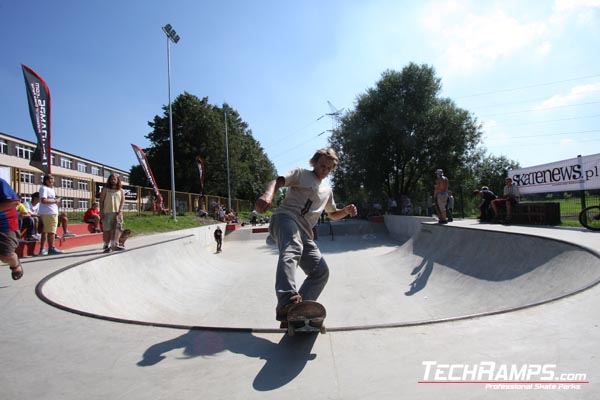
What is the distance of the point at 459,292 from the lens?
5.64 metres

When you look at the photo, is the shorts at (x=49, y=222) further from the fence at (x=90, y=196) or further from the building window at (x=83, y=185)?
the building window at (x=83, y=185)

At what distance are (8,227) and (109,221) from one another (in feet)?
9.04

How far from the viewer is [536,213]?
388 inches

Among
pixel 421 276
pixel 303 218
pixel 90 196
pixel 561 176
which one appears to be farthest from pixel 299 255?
pixel 90 196

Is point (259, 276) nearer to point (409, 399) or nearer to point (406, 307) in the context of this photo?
point (406, 307)

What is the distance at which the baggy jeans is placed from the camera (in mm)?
2430

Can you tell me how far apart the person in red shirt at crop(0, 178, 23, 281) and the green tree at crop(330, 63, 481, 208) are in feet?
62.9

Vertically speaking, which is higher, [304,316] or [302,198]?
[302,198]

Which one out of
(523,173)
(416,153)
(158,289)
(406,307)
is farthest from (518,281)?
(416,153)

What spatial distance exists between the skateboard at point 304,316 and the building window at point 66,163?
56.7 metres

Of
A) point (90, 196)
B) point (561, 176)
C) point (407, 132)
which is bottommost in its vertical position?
point (561, 176)

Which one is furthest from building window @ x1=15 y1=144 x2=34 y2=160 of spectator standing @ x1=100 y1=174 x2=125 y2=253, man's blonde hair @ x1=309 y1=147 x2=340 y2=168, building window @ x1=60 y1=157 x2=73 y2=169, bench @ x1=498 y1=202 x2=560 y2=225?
bench @ x1=498 y1=202 x2=560 y2=225

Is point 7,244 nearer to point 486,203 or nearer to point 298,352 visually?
point 298,352

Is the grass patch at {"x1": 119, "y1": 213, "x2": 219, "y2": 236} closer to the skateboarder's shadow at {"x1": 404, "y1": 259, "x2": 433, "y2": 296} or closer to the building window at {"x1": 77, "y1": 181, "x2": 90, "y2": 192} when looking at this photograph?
the building window at {"x1": 77, "y1": 181, "x2": 90, "y2": 192}
